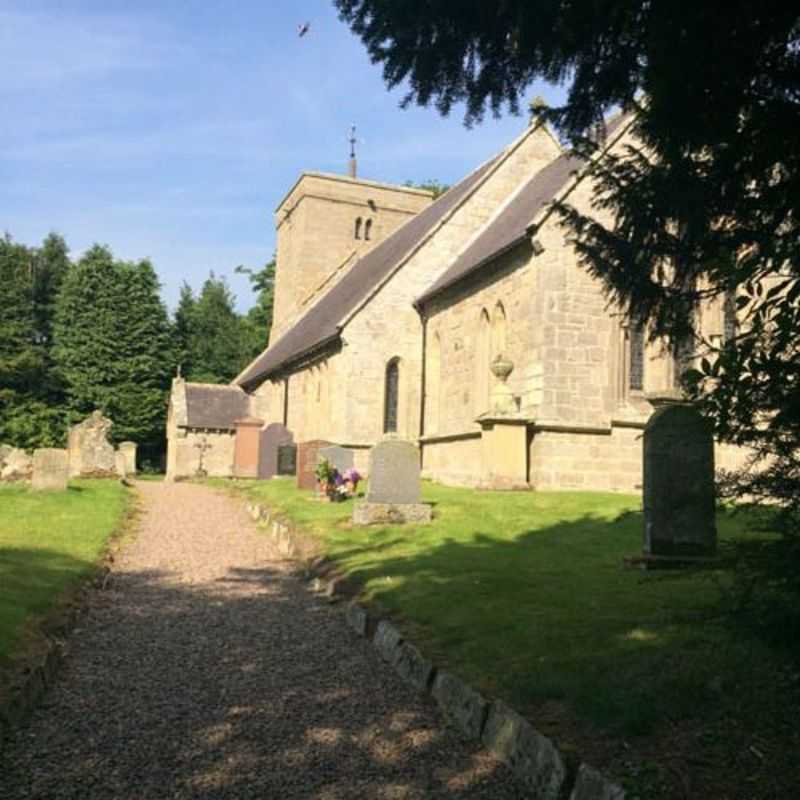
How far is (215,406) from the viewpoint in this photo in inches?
1423

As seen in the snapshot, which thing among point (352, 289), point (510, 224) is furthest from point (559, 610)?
point (352, 289)

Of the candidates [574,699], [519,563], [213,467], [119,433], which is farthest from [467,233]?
[119,433]

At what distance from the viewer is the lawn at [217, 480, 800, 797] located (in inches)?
167

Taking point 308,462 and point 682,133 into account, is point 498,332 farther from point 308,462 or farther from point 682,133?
point 682,133

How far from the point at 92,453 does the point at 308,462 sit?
9.48 m

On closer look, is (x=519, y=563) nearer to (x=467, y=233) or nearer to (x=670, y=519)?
(x=670, y=519)

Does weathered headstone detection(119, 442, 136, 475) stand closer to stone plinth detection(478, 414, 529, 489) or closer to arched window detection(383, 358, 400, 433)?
arched window detection(383, 358, 400, 433)

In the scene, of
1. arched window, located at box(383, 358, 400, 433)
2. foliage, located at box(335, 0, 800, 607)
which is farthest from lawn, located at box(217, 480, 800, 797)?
arched window, located at box(383, 358, 400, 433)

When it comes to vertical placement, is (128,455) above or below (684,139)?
below

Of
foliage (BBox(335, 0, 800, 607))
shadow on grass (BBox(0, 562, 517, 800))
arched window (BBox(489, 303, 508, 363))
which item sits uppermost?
arched window (BBox(489, 303, 508, 363))

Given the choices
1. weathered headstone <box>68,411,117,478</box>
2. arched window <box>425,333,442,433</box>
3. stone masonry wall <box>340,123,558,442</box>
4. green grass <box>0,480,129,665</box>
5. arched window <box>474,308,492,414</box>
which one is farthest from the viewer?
stone masonry wall <box>340,123,558,442</box>

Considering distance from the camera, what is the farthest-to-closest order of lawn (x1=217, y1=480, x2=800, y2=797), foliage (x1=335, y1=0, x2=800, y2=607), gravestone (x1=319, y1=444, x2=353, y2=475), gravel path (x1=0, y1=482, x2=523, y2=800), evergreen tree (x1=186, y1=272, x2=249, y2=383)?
evergreen tree (x1=186, y1=272, x2=249, y2=383) → gravestone (x1=319, y1=444, x2=353, y2=475) → lawn (x1=217, y1=480, x2=800, y2=797) → gravel path (x1=0, y1=482, x2=523, y2=800) → foliage (x1=335, y1=0, x2=800, y2=607)

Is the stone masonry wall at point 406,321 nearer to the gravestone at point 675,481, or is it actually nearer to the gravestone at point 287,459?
the gravestone at point 287,459

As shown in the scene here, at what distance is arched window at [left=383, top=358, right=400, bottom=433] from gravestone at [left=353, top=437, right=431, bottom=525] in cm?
1273
